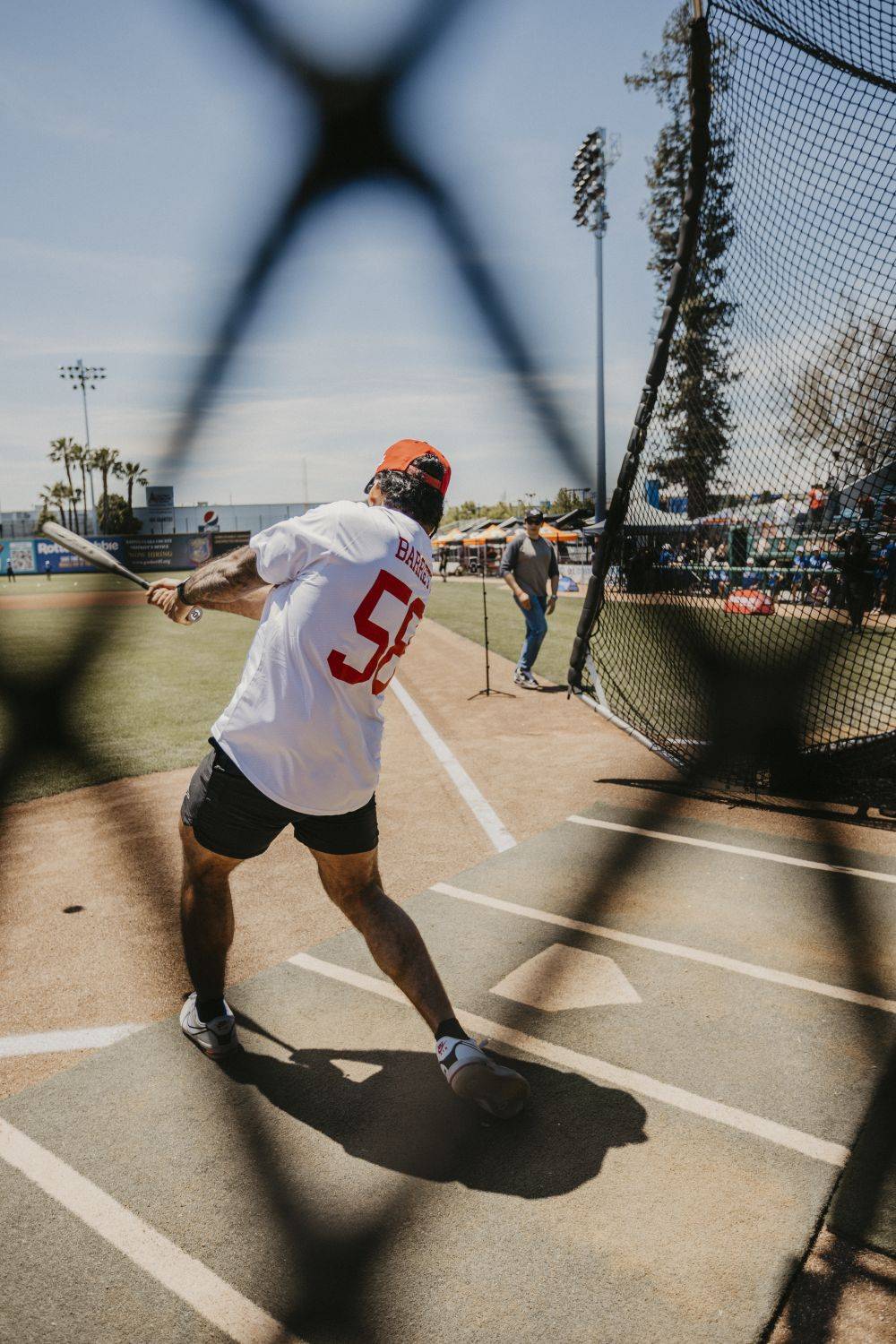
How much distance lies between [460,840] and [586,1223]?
2.45m

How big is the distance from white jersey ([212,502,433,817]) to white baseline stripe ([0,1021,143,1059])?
1111 millimetres

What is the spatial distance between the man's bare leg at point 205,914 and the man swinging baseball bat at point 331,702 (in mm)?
10

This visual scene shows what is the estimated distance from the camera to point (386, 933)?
2.23 meters

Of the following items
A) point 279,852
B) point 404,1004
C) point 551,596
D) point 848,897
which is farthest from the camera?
point 551,596

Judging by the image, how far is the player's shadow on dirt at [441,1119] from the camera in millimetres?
1980

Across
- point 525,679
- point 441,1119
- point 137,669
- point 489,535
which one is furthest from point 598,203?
point 489,535

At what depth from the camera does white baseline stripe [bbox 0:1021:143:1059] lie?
2475 millimetres

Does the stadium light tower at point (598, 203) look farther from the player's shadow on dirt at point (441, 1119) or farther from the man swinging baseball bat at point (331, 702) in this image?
the player's shadow on dirt at point (441, 1119)

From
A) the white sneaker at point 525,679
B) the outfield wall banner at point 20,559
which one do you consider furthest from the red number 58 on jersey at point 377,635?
the outfield wall banner at point 20,559

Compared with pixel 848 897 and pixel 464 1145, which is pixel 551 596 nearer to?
pixel 848 897

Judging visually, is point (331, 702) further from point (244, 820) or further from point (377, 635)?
point (244, 820)

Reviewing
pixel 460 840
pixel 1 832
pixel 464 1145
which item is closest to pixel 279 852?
pixel 460 840

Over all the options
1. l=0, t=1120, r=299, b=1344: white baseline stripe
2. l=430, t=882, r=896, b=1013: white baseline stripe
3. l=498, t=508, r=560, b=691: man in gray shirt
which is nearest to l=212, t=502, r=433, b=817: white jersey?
l=0, t=1120, r=299, b=1344: white baseline stripe

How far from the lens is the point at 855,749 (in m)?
4.37
